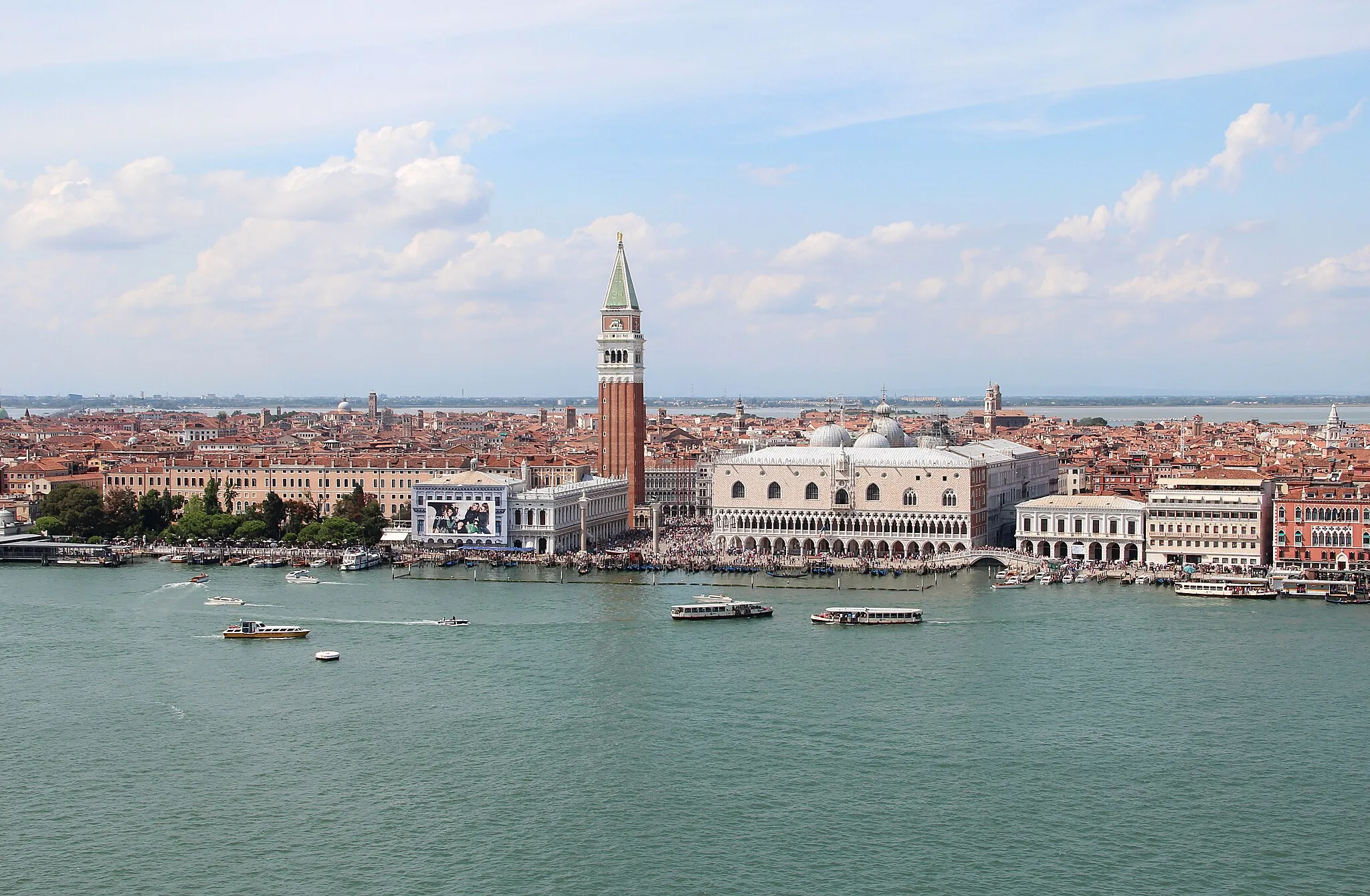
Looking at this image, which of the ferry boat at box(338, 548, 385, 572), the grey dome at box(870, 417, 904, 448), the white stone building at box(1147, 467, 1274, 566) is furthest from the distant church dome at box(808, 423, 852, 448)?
the ferry boat at box(338, 548, 385, 572)

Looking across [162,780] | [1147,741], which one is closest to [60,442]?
[162,780]

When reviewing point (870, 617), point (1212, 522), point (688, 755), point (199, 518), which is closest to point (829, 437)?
point (1212, 522)

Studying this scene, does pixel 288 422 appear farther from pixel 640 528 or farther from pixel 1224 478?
pixel 1224 478

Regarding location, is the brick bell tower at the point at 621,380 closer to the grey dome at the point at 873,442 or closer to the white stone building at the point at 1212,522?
the grey dome at the point at 873,442

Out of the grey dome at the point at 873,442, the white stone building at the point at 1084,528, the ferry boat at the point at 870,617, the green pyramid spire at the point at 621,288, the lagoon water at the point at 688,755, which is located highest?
the green pyramid spire at the point at 621,288

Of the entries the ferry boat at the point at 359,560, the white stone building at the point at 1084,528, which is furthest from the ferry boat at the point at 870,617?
the ferry boat at the point at 359,560

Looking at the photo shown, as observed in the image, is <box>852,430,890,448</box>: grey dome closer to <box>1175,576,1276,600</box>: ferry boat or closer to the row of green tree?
<box>1175,576,1276,600</box>: ferry boat
